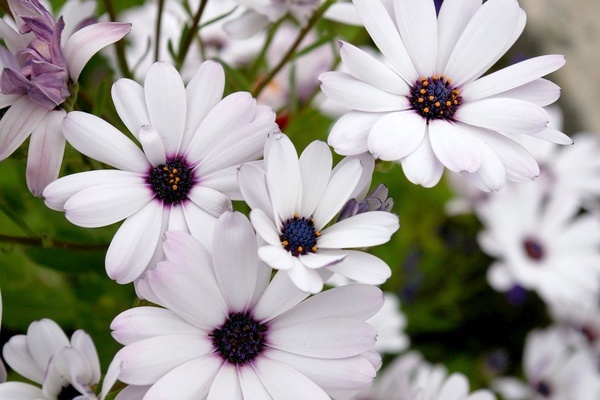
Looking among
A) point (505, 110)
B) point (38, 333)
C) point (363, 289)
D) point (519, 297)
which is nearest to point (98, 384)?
point (38, 333)

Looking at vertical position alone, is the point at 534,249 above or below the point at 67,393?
above

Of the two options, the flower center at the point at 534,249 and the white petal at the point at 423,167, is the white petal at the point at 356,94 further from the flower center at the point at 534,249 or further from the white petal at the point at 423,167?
the flower center at the point at 534,249

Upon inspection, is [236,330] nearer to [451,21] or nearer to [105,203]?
[105,203]

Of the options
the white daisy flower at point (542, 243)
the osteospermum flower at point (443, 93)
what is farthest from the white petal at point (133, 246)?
the white daisy flower at point (542, 243)

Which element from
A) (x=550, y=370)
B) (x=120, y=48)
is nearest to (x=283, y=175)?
(x=120, y=48)

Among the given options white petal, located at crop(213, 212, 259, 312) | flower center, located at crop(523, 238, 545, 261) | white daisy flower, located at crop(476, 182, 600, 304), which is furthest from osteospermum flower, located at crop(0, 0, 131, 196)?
flower center, located at crop(523, 238, 545, 261)
